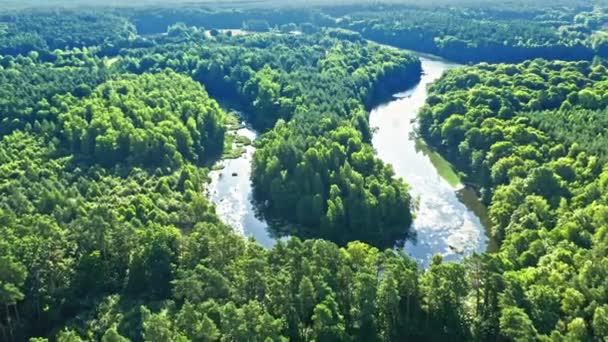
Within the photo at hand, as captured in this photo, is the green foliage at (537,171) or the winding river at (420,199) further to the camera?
the winding river at (420,199)

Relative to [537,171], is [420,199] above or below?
below

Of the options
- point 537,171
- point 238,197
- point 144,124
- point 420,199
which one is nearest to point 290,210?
point 238,197

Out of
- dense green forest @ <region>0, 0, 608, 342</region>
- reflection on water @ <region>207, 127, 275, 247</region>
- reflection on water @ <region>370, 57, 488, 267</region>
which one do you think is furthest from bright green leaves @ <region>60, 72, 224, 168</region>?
reflection on water @ <region>370, 57, 488, 267</region>

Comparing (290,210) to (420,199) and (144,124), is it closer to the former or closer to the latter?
(420,199)

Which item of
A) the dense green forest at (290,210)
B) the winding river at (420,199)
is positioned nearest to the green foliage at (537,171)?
the dense green forest at (290,210)

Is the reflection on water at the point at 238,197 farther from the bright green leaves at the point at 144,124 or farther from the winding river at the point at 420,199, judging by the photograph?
the bright green leaves at the point at 144,124

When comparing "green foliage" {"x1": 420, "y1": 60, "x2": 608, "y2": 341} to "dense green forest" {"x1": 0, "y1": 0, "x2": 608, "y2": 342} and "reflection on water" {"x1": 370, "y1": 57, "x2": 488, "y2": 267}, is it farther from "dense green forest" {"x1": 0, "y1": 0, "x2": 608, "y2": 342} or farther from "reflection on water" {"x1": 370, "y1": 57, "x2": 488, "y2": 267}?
"reflection on water" {"x1": 370, "y1": 57, "x2": 488, "y2": 267}

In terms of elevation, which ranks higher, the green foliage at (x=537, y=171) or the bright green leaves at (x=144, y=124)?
the green foliage at (x=537, y=171)

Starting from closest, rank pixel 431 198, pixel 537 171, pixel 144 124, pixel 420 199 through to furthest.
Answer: pixel 537 171, pixel 420 199, pixel 431 198, pixel 144 124
